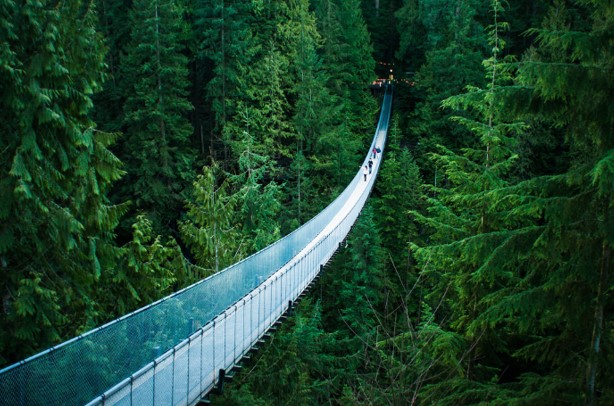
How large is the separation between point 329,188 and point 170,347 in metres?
17.7

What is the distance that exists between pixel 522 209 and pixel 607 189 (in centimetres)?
101

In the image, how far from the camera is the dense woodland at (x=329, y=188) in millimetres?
4938

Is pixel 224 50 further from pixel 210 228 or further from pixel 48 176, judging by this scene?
pixel 48 176

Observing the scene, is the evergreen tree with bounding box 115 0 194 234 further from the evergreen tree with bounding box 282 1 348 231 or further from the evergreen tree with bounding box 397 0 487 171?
the evergreen tree with bounding box 397 0 487 171

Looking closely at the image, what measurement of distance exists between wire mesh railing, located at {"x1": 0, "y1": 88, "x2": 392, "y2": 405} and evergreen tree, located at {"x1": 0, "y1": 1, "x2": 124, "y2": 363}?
139cm

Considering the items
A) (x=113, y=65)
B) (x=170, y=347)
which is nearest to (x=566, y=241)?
(x=170, y=347)

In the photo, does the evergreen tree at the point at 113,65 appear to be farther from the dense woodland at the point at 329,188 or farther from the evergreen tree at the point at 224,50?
the evergreen tree at the point at 224,50

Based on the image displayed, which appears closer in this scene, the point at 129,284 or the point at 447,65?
the point at 129,284

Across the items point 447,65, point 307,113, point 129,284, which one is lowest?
point 129,284

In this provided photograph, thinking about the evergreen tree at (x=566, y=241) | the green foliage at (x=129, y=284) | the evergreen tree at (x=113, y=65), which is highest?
the evergreen tree at (x=113, y=65)

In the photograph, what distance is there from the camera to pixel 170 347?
6180 mm

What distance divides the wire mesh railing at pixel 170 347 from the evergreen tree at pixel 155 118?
9468mm

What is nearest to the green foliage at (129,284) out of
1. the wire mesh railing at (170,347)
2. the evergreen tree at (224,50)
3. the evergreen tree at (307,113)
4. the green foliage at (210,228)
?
the wire mesh railing at (170,347)

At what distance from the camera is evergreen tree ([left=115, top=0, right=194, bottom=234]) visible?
19.0m
